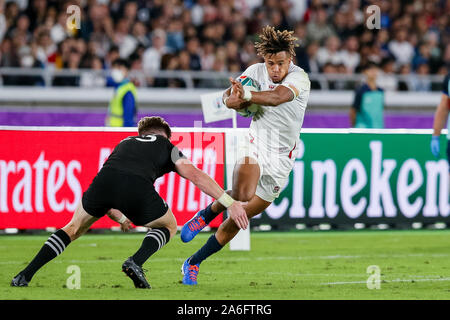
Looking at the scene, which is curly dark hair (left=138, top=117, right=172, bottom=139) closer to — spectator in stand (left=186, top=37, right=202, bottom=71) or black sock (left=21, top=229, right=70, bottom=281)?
black sock (left=21, top=229, right=70, bottom=281)

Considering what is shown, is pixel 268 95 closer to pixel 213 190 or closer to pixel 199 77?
pixel 213 190

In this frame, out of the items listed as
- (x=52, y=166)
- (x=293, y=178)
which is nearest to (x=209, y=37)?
(x=293, y=178)

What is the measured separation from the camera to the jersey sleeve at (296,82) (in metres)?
9.22

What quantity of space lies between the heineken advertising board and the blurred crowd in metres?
3.08

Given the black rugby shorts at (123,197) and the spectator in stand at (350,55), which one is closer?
the black rugby shorts at (123,197)

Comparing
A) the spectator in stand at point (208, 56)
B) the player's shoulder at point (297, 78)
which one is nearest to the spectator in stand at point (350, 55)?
the spectator in stand at point (208, 56)

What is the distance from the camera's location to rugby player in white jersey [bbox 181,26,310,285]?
30.9 feet

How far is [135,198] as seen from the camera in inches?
344

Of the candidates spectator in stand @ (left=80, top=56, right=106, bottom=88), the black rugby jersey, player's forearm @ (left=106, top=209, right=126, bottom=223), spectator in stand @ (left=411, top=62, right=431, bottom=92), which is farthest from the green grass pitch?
spectator in stand @ (left=411, top=62, right=431, bottom=92)

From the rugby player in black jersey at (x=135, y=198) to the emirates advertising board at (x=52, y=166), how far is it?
4275mm

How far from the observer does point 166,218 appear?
894 cm

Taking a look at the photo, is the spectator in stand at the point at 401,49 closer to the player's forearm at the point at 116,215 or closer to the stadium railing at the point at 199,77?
the stadium railing at the point at 199,77

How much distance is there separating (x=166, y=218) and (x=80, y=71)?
35.7ft

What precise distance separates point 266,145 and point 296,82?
28.0 inches
